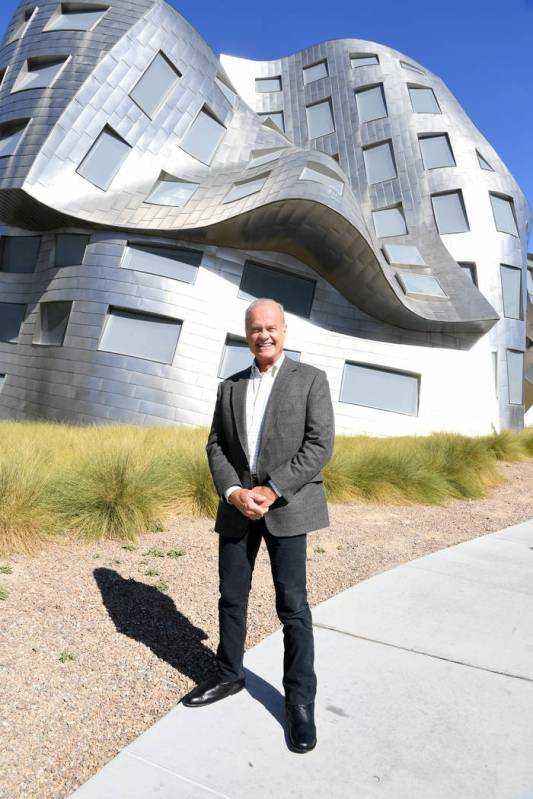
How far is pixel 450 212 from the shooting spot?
21.6 meters

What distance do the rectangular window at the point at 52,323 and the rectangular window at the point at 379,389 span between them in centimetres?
848

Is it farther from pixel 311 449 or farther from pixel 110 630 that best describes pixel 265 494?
pixel 110 630

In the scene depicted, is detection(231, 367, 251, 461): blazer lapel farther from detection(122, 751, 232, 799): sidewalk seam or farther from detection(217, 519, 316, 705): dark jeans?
detection(122, 751, 232, 799): sidewalk seam

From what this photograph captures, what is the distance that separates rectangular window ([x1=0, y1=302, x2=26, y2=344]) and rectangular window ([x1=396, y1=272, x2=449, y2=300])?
12.4m

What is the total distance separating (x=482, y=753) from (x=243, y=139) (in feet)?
68.3

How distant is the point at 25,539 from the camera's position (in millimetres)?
4879

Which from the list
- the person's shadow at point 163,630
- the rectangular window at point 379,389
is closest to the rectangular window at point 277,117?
the rectangular window at point 379,389

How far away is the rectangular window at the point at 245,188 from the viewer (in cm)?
1565

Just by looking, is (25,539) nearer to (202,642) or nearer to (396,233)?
(202,642)

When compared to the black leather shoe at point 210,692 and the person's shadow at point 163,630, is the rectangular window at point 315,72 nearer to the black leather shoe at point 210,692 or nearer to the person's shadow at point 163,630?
the person's shadow at point 163,630

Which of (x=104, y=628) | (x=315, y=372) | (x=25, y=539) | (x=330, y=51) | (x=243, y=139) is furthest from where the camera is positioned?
(x=330, y=51)

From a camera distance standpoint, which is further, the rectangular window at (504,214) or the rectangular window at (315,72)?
the rectangular window at (315,72)

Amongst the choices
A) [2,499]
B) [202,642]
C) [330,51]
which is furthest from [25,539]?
[330,51]

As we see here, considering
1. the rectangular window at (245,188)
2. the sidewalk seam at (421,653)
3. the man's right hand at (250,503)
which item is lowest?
the sidewalk seam at (421,653)
